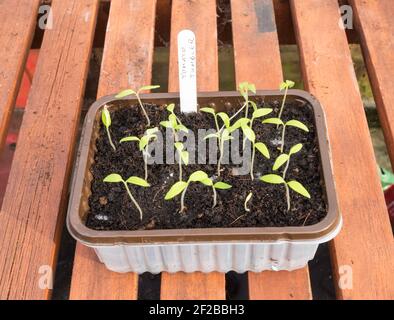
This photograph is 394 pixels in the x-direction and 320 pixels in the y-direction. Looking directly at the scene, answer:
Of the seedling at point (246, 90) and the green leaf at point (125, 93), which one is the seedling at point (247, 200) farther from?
the green leaf at point (125, 93)

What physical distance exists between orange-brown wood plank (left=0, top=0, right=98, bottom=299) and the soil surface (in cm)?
13

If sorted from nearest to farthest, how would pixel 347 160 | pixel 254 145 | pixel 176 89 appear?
pixel 254 145 < pixel 347 160 < pixel 176 89

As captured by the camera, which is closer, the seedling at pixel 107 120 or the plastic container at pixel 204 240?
the plastic container at pixel 204 240

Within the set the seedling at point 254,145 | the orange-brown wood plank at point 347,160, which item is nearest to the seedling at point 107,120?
the seedling at point 254,145

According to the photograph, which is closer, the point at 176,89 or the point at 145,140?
the point at 145,140

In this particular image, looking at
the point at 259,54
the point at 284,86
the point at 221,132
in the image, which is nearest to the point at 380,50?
the point at 259,54

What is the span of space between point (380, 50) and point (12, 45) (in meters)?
0.88

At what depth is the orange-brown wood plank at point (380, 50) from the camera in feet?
3.33

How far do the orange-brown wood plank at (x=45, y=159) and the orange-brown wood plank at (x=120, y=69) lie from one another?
0.17 ft

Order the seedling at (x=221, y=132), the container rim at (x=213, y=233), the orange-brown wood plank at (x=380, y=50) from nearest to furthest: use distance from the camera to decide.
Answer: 1. the container rim at (x=213, y=233)
2. the seedling at (x=221, y=132)
3. the orange-brown wood plank at (x=380, y=50)

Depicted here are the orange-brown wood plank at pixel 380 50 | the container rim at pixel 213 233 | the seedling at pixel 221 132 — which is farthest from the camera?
the orange-brown wood plank at pixel 380 50

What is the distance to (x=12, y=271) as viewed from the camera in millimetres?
849

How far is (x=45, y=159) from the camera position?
984 millimetres

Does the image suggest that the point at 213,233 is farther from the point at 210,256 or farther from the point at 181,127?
the point at 181,127
